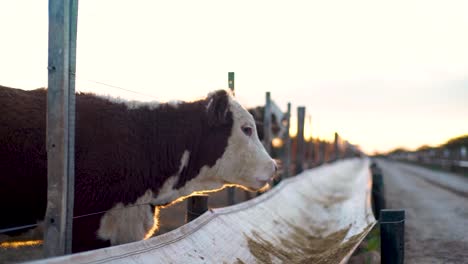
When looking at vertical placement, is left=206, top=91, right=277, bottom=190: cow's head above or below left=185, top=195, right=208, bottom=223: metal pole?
above

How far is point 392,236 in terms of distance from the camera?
173 inches

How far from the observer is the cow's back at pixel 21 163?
3.45 m

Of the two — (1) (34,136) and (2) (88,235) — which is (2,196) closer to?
(1) (34,136)

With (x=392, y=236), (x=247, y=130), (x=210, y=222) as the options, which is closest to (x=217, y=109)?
(x=247, y=130)

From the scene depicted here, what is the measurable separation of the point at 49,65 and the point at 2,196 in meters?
1.08

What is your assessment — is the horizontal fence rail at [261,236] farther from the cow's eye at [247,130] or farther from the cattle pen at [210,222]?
the cow's eye at [247,130]

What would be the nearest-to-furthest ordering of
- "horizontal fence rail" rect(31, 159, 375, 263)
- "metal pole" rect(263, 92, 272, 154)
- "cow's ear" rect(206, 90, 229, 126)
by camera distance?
"horizontal fence rail" rect(31, 159, 375, 263)
"cow's ear" rect(206, 90, 229, 126)
"metal pole" rect(263, 92, 272, 154)

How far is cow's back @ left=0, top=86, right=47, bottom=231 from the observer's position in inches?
136

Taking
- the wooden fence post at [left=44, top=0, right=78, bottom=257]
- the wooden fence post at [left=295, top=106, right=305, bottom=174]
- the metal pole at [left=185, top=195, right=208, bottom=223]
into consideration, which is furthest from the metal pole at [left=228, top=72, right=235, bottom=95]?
the wooden fence post at [left=295, top=106, right=305, bottom=174]

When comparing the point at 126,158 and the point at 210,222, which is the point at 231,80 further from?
the point at 126,158

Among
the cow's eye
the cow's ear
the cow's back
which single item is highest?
the cow's ear

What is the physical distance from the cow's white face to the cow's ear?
14 centimetres

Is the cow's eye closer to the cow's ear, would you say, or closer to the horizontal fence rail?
the cow's ear

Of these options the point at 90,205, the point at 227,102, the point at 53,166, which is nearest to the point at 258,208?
the point at 227,102
